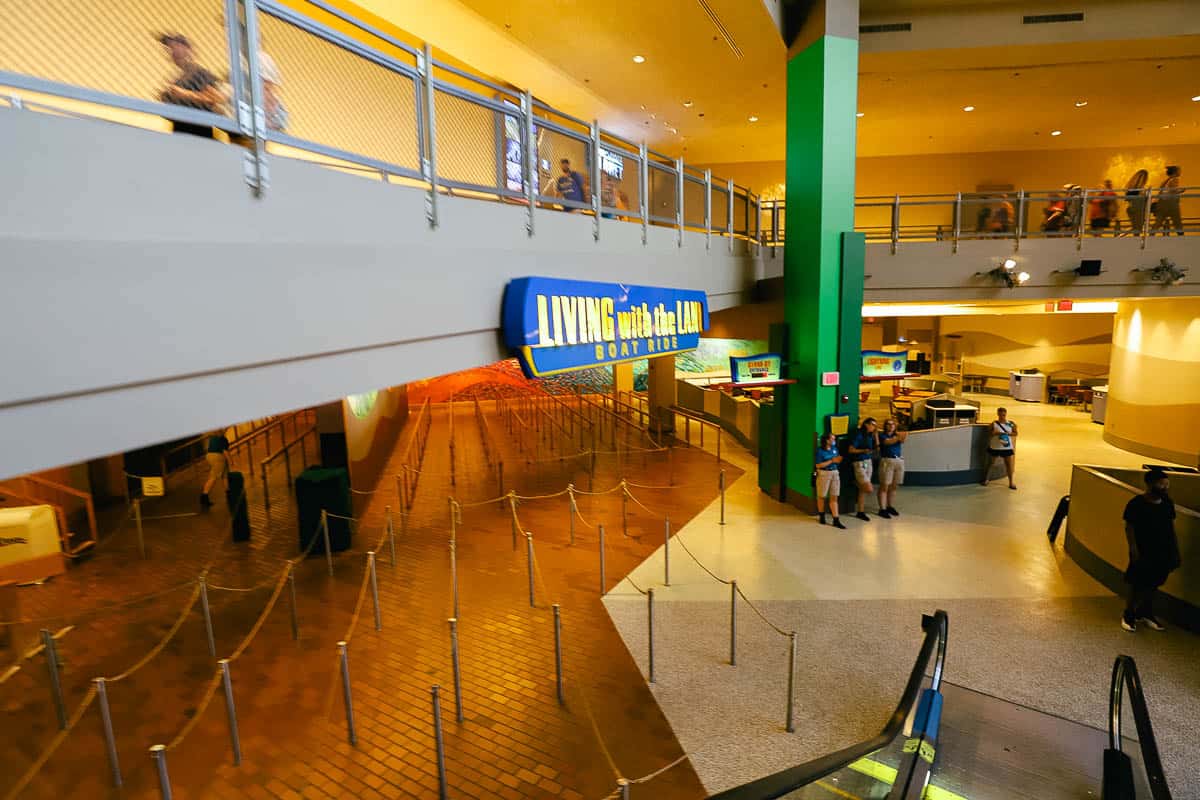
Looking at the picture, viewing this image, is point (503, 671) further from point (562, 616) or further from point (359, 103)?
point (359, 103)

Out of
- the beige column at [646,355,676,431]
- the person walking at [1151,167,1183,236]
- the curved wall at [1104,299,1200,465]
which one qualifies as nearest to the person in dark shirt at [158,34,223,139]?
the beige column at [646,355,676,431]

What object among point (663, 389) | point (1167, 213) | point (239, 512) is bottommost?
point (239, 512)

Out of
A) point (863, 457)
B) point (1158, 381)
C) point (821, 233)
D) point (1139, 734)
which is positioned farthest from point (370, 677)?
point (1158, 381)

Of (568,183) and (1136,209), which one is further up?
(1136,209)

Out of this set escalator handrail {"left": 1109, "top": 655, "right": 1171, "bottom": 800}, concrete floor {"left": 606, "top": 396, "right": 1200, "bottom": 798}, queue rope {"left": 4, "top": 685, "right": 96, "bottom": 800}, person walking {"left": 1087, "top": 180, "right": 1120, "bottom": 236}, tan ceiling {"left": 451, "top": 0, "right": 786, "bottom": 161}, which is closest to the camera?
escalator handrail {"left": 1109, "top": 655, "right": 1171, "bottom": 800}

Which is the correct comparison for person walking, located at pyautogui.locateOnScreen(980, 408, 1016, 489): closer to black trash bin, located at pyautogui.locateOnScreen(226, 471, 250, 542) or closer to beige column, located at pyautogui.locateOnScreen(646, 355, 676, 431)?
beige column, located at pyautogui.locateOnScreen(646, 355, 676, 431)

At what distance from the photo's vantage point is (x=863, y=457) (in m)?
11.5

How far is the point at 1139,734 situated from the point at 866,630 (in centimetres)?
304

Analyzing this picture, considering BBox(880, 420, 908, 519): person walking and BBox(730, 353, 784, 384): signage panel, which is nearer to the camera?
BBox(730, 353, 784, 384): signage panel

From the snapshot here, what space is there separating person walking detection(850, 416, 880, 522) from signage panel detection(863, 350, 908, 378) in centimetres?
163

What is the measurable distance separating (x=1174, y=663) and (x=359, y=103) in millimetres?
9526

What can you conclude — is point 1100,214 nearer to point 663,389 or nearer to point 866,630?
point 663,389

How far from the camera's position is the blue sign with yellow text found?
235 inches

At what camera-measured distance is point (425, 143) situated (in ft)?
16.6
